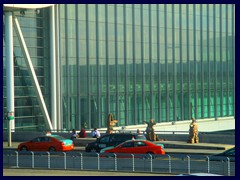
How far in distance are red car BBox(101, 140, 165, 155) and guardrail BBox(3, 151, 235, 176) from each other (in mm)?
2736

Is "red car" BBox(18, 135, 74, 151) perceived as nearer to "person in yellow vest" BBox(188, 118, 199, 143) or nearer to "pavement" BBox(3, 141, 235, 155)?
"pavement" BBox(3, 141, 235, 155)

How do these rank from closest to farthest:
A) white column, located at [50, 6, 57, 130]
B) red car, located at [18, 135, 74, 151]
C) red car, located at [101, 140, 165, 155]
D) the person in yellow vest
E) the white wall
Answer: red car, located at [101, 140, 165, 155], red car, located at [18, 135, 74, 151], the person in yellow vest, white column, located at [50, 6, 57, 130], the white wall

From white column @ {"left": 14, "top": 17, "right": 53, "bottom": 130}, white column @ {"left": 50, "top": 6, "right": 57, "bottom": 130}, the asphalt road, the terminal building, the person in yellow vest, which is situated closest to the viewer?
the asphalt road

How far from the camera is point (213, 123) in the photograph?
6612 centimetres

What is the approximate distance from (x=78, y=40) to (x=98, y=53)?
2.50 m

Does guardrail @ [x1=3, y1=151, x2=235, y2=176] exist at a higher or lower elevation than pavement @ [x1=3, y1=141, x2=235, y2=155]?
higher

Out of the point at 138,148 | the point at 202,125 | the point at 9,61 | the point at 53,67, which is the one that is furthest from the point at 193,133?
the point at 202,125

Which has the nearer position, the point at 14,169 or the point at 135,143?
the point at 14,169

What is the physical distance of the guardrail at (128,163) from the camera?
2595 cm

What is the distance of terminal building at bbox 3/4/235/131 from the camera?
49.7 metres

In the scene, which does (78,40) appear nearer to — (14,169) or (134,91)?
(134,91)

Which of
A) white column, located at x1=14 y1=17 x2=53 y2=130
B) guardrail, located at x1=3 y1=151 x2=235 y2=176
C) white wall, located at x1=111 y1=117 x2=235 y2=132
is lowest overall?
white wall, located at x1=111 y1=117 x2=235 y2=132

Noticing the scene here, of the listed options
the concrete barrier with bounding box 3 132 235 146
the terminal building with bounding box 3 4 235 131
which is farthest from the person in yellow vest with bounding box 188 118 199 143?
the terminal building with bounding box 3 4 235 131
